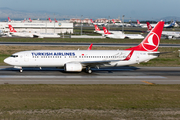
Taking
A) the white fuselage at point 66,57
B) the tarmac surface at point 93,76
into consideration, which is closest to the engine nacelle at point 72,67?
the tarmac surface at point 93,76

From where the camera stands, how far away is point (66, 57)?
35844mm

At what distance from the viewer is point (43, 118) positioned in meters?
16.8

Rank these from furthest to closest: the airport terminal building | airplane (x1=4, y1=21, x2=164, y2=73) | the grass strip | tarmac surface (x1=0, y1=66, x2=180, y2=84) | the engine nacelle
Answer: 1. the airport terminal building
2. airplane (x1=4, y1=21, x2=164, y2=73)
3. the engine nacelle
4. tarmac surface (x1=0, y1=66, x2=180, y2=84)
5. the grass strip

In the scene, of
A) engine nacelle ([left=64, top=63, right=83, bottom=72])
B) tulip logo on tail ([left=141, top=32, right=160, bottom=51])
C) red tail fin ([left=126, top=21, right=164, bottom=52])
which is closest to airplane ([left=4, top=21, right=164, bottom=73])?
engine nacelle ([left=64, top=63, right=83, bottom=72])

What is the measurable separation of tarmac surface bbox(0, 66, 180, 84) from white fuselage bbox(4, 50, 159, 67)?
1.55 m

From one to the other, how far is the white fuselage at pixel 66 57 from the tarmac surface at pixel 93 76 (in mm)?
1549

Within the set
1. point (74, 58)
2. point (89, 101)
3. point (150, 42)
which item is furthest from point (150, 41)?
point (89, 101)

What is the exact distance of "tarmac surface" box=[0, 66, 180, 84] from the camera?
30.7m

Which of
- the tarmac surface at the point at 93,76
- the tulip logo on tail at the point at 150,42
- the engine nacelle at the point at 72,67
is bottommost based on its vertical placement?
the tarmac surface at the point at 93,76

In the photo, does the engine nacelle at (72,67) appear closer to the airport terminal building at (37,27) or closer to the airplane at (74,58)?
the airplane at (74,58)

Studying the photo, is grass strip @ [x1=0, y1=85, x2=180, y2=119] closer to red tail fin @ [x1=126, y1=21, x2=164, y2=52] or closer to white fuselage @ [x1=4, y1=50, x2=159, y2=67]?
white fuselage @ [x1=4, y1=50, x2=159, y2=67]

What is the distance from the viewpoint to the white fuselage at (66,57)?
3506 centimetres

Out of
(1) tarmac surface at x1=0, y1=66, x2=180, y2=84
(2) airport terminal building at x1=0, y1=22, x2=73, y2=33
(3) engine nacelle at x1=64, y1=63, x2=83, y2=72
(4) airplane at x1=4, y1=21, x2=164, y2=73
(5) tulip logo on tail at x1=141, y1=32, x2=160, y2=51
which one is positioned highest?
(2) airport terminal building at x1=0, y1=22, x2=73, y2=33

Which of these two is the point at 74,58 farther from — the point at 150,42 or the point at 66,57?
the point at 150,42
